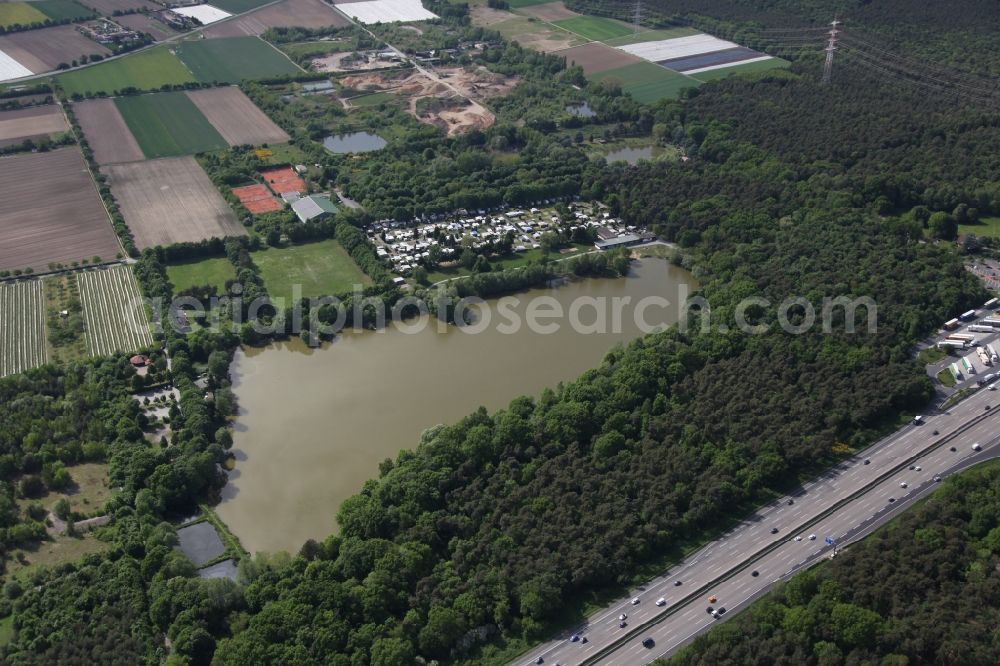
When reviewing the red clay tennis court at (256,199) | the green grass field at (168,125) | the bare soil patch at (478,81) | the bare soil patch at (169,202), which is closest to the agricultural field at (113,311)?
the bare soil patch at (169,202)

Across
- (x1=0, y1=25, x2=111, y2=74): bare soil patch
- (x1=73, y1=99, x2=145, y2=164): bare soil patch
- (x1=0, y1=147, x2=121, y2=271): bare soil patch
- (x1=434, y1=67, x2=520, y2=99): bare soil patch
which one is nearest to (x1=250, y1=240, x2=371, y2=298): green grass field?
(x1=0, y1=147, x2=121, y2=271): bare soil patch

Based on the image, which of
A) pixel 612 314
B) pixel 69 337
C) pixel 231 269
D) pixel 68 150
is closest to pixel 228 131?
pixel 68 150

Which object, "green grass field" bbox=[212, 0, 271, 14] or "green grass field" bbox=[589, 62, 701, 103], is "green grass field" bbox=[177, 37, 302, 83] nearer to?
"green grass field" bbox=[212, 0, 271, 14]

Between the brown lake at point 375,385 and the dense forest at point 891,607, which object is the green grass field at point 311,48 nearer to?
the brown lake at point 375,385

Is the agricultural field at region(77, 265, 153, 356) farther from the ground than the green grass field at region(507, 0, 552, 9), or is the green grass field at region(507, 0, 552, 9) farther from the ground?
the green grass field at region(507, 0, 552, 9)

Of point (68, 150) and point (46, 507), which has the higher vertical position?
Result: point (68, 150)

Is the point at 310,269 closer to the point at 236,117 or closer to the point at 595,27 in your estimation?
the point at 236,117

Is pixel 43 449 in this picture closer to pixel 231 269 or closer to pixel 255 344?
pixel 255 344

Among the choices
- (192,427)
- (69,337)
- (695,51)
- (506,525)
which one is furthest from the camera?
(695,51)
